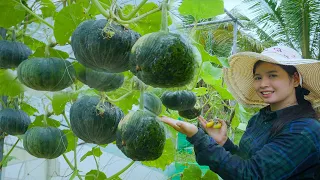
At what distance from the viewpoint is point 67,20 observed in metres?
1.74

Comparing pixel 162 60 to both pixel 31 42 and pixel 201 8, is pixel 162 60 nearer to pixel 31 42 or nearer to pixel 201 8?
pixel 201 8

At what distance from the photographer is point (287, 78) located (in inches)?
71.8

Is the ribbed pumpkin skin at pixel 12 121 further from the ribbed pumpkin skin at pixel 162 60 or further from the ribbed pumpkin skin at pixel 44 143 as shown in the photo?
the ribbed pumpkin skin at pixel 162 60

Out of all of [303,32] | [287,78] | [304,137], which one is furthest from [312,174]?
[303,32]

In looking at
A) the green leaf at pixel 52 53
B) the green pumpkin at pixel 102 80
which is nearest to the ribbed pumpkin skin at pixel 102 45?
the green pumpkin at pixel 102 80

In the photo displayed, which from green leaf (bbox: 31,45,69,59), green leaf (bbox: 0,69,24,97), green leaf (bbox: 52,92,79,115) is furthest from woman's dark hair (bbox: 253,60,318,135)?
green leaf (bbox: 0,69,24,97)

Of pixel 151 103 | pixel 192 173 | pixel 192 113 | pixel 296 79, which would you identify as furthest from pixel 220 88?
pixel 296 79

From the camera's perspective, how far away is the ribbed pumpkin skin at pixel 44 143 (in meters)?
2.09

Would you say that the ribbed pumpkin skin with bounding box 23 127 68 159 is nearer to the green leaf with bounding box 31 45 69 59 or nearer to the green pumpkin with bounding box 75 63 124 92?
the green leaf with bounding box 31 45 69 59

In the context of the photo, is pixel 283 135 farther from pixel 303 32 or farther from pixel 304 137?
pixel 303 32

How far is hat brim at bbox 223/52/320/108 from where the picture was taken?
1825 millimetres

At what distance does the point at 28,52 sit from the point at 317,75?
1.32 metres

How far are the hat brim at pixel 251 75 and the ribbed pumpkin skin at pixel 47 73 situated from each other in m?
0.74

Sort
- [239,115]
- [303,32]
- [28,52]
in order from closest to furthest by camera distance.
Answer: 1. [28,52]
2. [239,115]
3. [303,32]
